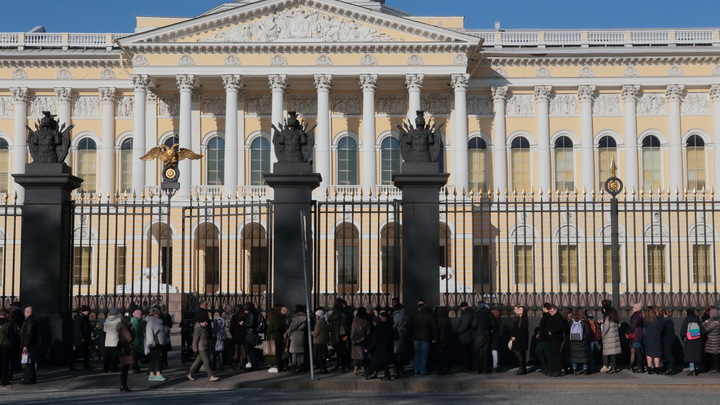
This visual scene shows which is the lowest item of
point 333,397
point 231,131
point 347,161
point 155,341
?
point 333,397

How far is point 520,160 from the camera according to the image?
51.2m

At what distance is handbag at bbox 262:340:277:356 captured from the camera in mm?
18266

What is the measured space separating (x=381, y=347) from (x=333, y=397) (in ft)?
5.54


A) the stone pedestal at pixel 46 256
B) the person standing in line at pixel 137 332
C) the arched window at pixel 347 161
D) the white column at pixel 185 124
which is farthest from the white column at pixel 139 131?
the person standing in line at pixel 137 332

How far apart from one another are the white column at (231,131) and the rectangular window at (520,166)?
13.7 m

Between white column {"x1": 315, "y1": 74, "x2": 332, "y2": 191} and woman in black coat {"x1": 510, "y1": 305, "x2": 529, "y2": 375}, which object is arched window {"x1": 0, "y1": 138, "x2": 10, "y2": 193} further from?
woman in black coat {"x1": 510, "y1": 305, "x2": 529, "y2": 375}

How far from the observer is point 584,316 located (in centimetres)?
1880

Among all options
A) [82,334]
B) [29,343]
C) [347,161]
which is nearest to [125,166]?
[347,161]

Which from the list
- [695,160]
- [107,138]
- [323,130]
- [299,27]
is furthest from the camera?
[107,138]

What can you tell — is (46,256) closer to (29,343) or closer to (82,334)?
(82,334)

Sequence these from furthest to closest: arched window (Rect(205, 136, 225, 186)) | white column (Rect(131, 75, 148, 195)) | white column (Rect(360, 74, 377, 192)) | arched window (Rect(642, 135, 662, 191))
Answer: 1. arched window (Rect(205, 136, 225, 186))
2. arched window (Rect(642, 135, 662, 191))
3. white column (Rect(360, 74, 377, 192))
4. white column (Rect(131, 75, 148, 195))

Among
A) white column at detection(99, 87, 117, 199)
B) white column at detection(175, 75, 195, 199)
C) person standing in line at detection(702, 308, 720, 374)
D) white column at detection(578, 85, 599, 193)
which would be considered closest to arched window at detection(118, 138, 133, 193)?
white column at detection(99, 87, 117, 199)

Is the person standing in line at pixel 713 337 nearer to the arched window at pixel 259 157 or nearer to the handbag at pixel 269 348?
the handbag at pixel 269 348

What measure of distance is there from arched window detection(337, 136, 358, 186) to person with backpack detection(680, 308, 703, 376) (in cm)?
3272
